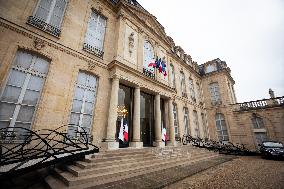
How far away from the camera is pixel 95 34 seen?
27.7 feet

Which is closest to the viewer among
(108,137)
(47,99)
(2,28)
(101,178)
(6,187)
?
(6,187)

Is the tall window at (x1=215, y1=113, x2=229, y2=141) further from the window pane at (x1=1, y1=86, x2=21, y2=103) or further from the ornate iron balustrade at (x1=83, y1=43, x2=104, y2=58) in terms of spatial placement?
the window pane at (x1=1, y1=86, x2=21, y2=103)

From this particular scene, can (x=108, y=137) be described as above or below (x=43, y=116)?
below

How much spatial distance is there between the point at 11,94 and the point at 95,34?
5016 millimetres

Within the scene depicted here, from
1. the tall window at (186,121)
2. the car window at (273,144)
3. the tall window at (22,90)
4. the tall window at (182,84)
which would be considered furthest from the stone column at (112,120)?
the car window at (273,144)

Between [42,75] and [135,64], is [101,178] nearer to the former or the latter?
[42,75]

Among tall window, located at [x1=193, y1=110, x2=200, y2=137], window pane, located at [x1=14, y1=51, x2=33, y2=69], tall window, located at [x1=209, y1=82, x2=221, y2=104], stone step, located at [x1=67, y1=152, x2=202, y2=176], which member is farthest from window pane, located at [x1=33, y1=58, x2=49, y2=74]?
tall window, located at [x1=209, y1=82, x2=221, y2=104]

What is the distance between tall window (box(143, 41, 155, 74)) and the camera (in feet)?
34.9

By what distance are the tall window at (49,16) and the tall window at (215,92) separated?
16.5 meters

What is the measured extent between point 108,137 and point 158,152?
2.41 meters

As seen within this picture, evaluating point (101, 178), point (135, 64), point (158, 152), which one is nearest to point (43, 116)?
point (101, 178)

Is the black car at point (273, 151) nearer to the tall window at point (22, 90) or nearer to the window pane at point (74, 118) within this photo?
the window pane at point (74, 118)

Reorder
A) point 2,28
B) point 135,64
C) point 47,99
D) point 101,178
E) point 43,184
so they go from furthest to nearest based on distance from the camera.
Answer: point 135,64, point 47,99, point 2,28, point 101,178, point 43,184

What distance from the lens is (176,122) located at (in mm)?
12711
